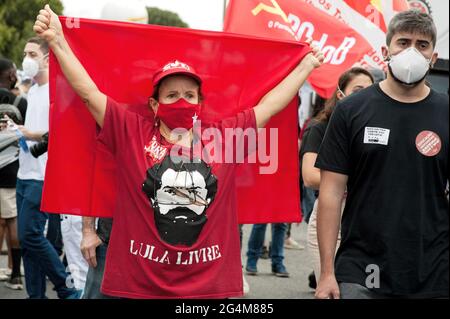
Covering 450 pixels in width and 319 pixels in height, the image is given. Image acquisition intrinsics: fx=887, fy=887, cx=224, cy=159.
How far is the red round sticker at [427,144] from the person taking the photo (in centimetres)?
379

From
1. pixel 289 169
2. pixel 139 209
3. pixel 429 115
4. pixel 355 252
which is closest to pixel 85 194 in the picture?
Result: pixel 139 209

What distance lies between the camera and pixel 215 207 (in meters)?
4.14

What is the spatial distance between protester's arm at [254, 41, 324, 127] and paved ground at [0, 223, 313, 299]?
12.8 feet

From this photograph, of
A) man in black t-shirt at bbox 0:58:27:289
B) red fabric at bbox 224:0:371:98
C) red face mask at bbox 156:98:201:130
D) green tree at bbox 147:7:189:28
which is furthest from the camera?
green tree at bbox 147:7:189:28

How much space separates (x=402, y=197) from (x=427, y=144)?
25cm

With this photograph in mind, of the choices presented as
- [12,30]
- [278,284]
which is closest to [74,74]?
[278,284]

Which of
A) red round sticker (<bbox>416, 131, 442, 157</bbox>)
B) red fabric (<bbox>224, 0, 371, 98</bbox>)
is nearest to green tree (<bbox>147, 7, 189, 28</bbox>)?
red fabric (<bbox>224, 0, 371, 98</bbox>)

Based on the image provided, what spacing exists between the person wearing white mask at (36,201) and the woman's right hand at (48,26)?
291 centimetres

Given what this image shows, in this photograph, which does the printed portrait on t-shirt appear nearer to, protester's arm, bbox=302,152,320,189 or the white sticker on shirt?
the white sticker on shirt

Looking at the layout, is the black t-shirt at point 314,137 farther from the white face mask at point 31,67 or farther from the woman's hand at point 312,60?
the white face mask at point 31,67

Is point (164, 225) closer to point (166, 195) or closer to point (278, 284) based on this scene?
point (166, 195)

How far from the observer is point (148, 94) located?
15.1ft

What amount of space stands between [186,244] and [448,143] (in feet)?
4.11

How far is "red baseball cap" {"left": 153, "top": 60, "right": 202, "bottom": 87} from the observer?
420cm
